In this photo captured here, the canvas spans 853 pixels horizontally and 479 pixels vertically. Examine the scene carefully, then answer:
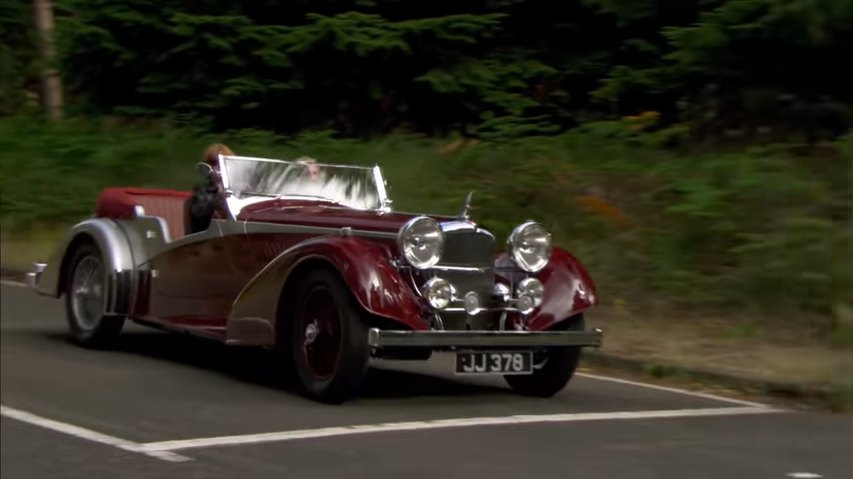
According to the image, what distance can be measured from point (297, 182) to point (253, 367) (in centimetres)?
132

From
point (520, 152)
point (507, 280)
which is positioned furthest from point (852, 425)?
point (520, 152)

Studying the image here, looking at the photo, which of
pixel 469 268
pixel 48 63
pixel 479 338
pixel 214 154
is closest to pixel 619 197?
pixel 214 154

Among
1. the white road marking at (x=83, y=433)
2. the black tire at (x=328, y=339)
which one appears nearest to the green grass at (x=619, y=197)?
the black tire at (x=328, y=339)

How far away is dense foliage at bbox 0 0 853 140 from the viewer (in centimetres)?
1639

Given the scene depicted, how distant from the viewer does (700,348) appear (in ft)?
36.4

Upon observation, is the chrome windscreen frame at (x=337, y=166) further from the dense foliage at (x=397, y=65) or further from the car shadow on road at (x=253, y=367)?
the dense foliage at (x=397, y=65)

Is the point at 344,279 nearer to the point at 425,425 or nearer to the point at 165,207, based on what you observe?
the point at 425,425

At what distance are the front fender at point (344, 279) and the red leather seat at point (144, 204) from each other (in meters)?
1.74

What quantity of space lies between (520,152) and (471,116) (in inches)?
104

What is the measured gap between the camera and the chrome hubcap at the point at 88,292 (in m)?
10.6

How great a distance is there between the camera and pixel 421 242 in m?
8.45

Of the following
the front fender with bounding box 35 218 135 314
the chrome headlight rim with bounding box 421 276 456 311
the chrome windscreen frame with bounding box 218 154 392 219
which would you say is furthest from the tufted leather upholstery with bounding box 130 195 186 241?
the chrome headlight rim with bounding box 421 276 456 311

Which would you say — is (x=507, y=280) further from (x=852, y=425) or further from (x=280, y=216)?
(x=852, y=425)

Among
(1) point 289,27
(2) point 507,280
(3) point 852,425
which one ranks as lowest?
(3) point 852,425
